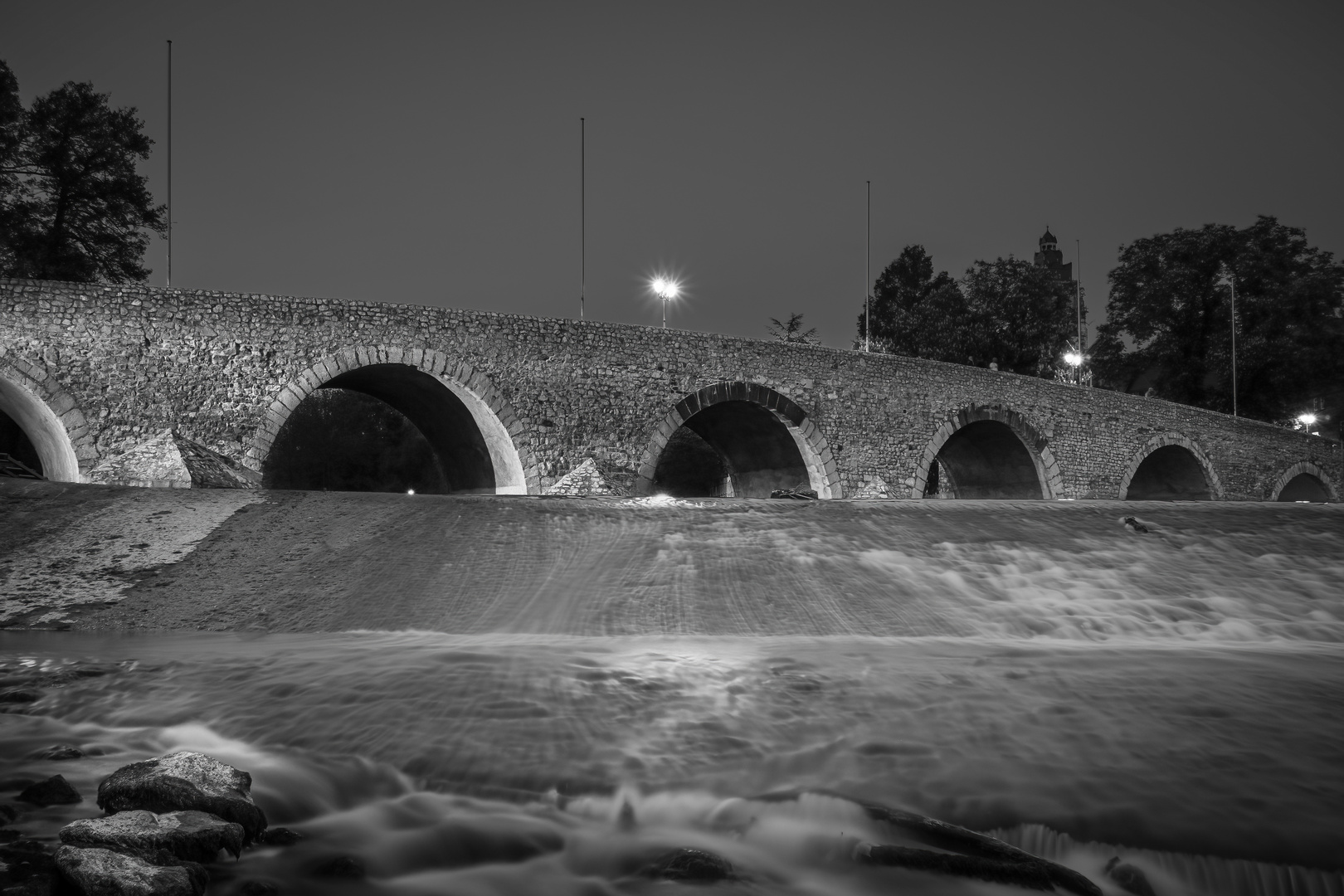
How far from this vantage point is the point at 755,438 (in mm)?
19219

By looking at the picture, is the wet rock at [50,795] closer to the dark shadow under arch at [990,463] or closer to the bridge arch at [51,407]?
the bridge arch at [51,407]

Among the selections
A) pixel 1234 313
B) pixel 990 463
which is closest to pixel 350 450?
pixel 990 463

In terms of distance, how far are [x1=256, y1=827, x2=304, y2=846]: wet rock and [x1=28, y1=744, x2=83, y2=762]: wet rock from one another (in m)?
1.01

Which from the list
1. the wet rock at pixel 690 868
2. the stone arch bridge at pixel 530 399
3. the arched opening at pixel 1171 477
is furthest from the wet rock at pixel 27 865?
the arched opening at pixel 1171 477

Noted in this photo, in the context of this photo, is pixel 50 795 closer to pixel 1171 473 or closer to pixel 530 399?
pixel 530 399

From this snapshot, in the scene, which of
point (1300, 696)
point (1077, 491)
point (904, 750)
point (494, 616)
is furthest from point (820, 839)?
point (1077, 491)

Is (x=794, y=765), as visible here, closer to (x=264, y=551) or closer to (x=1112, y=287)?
(x=264, y=551)

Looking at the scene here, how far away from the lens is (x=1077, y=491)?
22.2m

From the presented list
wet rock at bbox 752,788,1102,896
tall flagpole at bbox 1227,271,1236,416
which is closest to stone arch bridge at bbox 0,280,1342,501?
wet rock at bbox 752,788,1102,896

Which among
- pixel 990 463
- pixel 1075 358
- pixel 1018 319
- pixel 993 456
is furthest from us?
pixel 1018 319

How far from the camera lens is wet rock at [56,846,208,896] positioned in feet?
6.25

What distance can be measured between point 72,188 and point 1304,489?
38918 millimetres

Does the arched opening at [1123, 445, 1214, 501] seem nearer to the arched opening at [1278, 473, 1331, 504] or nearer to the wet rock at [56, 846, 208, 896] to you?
the arched opening at [1278, 473, 1331, 504]

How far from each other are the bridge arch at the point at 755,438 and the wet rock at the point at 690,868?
1320cm
